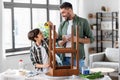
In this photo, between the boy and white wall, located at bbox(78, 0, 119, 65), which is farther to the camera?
white wall, located at bbox(78, 0, 119, 65)

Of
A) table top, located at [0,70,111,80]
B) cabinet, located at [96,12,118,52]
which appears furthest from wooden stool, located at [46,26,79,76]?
cabinet, located at [96,12,118,52]

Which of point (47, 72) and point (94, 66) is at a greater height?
point (47, 72)

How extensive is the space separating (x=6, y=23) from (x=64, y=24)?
2.43m

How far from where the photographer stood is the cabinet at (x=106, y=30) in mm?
7141

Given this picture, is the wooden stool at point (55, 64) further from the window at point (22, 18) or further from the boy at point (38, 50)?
the window at point (22, 18)

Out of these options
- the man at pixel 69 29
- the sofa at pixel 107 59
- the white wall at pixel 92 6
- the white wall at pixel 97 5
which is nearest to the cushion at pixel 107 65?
the sofa at pixel 107 59

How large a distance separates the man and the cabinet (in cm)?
400

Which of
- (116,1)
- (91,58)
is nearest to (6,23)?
(91,58)

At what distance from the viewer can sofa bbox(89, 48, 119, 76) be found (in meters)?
6.09

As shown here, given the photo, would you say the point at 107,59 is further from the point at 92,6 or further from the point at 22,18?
the point at 22,18

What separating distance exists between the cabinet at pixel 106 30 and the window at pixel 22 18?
1.48 m

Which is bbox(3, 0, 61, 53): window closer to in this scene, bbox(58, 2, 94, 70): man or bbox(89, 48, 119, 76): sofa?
bbox(89, 48, 119, 76): sofa

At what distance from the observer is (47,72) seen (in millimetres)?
2795

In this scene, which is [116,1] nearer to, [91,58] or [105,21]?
[105,21]
